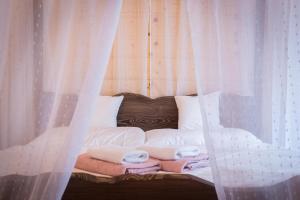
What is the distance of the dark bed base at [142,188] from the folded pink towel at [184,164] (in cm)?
26

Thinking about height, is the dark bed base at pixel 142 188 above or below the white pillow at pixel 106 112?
below

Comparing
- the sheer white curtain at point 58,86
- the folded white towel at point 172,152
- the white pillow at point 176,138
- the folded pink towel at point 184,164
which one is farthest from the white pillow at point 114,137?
the sheer white curtain at point 58,86

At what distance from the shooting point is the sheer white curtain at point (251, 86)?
158 centimetres

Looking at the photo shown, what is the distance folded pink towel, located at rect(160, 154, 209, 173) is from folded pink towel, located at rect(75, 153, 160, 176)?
0.06 metres

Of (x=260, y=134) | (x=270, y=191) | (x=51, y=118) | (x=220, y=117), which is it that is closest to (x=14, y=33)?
(x=51, y=118)

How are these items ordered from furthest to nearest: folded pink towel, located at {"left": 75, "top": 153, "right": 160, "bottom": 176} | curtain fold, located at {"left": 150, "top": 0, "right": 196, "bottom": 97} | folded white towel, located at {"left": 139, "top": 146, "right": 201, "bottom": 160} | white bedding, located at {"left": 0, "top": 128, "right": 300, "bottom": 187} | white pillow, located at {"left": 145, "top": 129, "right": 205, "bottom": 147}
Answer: curtain fold, located at {"left": 150, "top": 0, "right": 196, "bottom": 97} → white pillow, located at {"left": 145, "top": 129, "right": 205, "bottom": 147} → folded white towel, located at {"left": 139, "top": 146, "right": 201, "bottom": 160} → folded pink towel, located at {"left": 75, "top": 153, "right": 160, "bottom": 176} → white bedding, located at {"left": 0, "top": 128, "right": 300, "bottom": 187}

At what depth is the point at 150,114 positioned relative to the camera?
351 centimetres

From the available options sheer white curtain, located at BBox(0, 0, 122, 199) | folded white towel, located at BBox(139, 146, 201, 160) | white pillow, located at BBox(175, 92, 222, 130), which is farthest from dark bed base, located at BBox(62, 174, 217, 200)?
white pillow, located at BBox(175, 92, 222, 130)

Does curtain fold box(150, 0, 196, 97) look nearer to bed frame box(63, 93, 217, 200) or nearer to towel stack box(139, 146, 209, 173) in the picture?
towel stack box(139, 146, 209, 173)

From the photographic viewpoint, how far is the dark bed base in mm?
1737

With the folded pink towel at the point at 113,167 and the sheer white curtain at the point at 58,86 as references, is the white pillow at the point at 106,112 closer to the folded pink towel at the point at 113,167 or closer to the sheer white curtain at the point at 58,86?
the folded pink towel at the point at 113,167

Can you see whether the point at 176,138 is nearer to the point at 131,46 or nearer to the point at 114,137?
the point at 114,137

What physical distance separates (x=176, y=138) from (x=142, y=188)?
1237 millimetres

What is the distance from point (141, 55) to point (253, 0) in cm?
203
